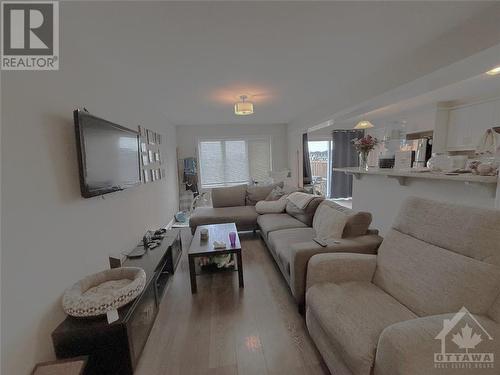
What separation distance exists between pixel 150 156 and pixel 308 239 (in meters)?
2.65

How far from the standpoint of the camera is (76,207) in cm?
161

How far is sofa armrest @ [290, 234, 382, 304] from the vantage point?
176cm

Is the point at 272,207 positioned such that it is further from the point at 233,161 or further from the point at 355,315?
the point at 233,161

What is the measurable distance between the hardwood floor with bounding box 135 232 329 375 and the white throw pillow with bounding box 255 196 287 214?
4.30 feet

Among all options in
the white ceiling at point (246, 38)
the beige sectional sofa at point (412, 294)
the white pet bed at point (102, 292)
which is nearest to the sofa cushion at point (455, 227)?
the beige sectional sofa at point (412, 294)

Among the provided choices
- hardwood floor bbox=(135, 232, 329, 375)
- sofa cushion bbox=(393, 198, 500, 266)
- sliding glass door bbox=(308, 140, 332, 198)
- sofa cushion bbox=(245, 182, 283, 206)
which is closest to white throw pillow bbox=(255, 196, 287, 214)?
sofa cushion bbox=(245, 182, 283, 206)

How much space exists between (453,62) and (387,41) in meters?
0.54

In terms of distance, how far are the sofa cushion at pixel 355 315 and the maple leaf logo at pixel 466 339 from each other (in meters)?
0.26

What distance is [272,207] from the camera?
369 cm

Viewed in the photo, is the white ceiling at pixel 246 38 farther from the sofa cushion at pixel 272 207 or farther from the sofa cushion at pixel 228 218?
the sofa cushion at pixel 228 218

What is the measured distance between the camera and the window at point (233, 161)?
251 inches

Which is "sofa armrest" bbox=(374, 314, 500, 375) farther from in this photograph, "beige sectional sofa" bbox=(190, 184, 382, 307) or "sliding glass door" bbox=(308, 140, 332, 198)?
"sliding glass door" bbox=(308, 140, 332, 198)

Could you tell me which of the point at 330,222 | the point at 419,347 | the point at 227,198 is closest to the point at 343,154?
the point at 227,198

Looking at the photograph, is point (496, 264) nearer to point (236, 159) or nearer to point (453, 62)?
point (453, 62)
